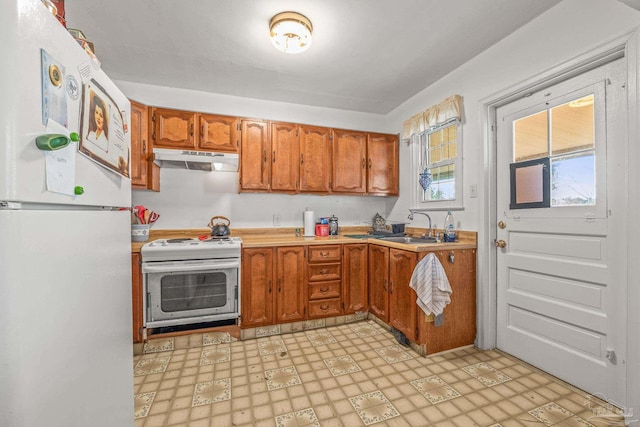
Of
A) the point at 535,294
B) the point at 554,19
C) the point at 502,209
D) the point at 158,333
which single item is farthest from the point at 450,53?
the point at 158,333

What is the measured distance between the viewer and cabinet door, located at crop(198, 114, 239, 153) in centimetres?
270

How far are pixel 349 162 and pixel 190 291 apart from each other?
216 centimetres

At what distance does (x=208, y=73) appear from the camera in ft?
8.26

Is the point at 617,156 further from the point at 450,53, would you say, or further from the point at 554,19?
the point at 450,53

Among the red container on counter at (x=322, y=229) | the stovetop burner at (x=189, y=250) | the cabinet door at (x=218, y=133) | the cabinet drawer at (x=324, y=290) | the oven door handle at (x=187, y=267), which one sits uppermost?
the cabinet door at (x=218, y=133)

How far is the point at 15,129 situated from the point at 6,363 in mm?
414

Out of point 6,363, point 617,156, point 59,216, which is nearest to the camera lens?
point 6,363

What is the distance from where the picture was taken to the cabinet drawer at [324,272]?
8.57ft

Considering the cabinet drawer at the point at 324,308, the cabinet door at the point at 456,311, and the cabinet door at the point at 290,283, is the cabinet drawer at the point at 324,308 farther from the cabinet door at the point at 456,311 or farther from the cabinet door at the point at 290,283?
the cabinet door at the point at 456,311

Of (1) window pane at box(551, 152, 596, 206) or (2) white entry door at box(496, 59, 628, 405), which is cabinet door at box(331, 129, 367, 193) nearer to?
(2) white entry door at box(496, 59, 628, 405)

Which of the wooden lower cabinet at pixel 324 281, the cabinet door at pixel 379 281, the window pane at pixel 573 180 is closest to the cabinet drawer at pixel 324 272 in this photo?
the wooden lower cabinet at pixel 324 281

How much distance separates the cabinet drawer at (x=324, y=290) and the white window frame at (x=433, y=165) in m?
1.27

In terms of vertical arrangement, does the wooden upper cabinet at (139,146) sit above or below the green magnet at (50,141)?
above

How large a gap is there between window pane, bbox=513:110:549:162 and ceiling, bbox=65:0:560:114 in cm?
66
